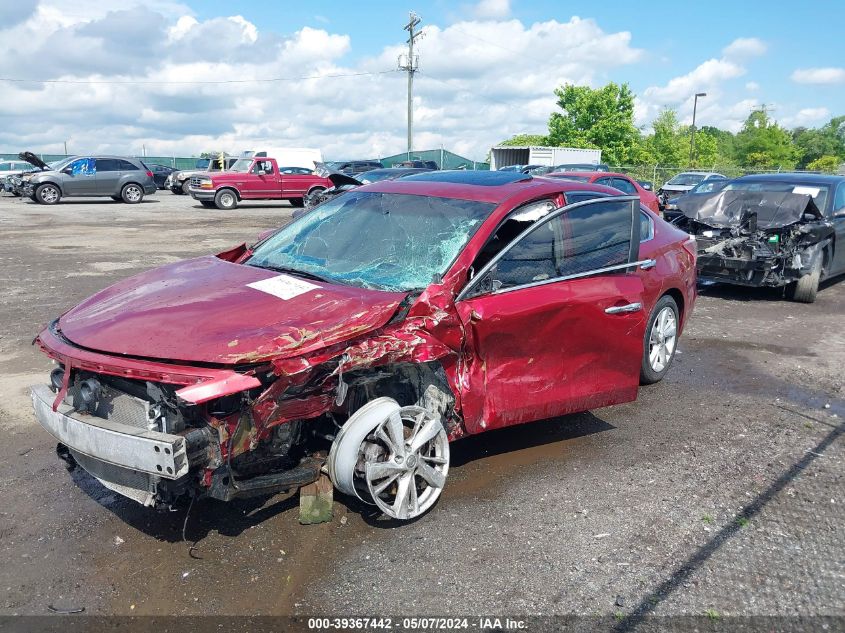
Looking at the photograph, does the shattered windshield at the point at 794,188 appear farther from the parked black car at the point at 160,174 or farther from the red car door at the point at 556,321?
the parked black car at the point at 160,174

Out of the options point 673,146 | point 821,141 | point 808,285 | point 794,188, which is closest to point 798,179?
point 794,188

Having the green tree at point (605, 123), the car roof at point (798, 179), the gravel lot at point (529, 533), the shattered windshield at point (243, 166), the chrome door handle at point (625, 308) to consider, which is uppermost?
the green tree at point (605, 123)

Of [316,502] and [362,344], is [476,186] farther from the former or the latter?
[316,502]

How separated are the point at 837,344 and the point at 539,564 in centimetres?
584

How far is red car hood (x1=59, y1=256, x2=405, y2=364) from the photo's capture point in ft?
10.2

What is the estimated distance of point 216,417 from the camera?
3.08 meters

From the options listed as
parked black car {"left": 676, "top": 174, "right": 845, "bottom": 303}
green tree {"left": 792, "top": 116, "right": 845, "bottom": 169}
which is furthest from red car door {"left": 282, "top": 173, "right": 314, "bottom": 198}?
green tree {"left": 792, "top": 116, "right": 845, "bottom": 169}

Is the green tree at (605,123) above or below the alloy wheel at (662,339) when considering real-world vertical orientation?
above

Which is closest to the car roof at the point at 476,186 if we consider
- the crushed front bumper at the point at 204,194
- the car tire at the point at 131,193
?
the crushed front bumper at the point at 204,194

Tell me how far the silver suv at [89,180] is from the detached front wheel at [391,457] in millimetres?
25518

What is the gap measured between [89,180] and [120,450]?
25612 millimetres

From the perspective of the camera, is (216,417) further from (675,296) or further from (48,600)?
(675,296)

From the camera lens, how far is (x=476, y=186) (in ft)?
15.3

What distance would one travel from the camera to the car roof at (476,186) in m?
4.52
